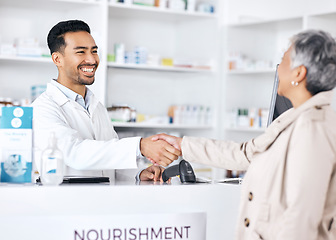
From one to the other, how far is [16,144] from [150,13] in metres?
3.24

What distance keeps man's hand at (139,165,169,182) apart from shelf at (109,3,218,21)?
2573mm

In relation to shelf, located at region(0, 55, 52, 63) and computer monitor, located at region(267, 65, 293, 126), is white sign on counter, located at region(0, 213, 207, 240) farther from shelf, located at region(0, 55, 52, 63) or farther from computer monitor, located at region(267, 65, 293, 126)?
shelf, located at region(0, 55, 52, 63)

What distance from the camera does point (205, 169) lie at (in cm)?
522

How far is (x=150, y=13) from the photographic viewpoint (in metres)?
5.09

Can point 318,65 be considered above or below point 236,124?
above

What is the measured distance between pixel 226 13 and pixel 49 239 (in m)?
3.67

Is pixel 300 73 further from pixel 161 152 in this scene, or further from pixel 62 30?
pixel 62 30

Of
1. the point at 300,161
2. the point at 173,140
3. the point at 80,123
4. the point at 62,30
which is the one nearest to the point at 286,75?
the point at 300,161

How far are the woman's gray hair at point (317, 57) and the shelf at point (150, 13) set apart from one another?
3.16 meters

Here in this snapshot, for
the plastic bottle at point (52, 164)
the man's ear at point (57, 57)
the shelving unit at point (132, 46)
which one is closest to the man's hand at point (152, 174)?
the plastic bottle at point (52, 164)

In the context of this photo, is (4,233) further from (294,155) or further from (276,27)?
(276,27)

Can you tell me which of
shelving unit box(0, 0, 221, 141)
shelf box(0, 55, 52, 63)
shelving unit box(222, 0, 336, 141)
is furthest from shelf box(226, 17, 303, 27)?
shelf box(0, 55, 52, 63)

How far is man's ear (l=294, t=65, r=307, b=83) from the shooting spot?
179cm

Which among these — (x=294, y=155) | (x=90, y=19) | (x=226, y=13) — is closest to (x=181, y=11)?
(x=226, y=13)
